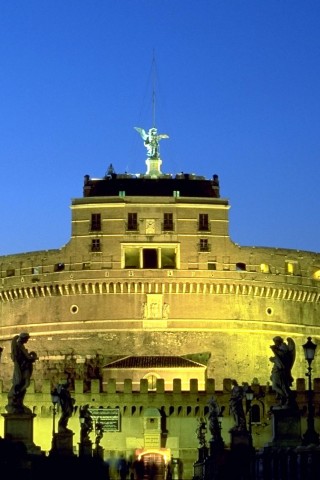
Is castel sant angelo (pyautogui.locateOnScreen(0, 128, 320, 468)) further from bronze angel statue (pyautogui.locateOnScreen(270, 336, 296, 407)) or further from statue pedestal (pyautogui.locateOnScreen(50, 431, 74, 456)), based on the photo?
bronze angel statue (pyautogui.locateOnScreen(270, 336, 296, 407))

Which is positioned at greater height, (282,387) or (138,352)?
(138,352)

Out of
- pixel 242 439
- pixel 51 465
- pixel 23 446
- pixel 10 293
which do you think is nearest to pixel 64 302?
pixel 10 293

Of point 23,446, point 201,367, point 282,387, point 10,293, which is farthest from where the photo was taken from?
point 10,293

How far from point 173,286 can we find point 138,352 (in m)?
5.10

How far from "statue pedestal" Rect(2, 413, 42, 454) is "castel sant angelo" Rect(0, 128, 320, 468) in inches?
2022

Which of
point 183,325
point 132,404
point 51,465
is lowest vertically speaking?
point 51,465

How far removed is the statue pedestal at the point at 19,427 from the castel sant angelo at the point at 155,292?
51363mm

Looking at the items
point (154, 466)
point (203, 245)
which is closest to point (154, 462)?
point (154, 466)

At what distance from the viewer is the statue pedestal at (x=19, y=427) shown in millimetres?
36062

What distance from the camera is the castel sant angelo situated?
294 feet

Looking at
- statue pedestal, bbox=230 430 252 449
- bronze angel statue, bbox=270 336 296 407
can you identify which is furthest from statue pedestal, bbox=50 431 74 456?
bronze angel statue, bbox=270 336 296 407

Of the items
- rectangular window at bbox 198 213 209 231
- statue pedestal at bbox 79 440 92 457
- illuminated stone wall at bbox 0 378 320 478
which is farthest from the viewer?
rectangular window at bbox 198 213 209 231

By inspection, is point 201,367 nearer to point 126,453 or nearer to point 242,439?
point 126,453

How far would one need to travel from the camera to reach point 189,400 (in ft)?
266
